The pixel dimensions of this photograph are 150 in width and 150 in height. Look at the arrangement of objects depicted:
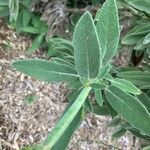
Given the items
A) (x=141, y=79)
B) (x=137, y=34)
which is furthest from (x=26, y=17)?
(x=141, y=79)

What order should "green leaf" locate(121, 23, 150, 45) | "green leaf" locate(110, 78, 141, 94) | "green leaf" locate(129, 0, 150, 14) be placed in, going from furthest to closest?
"green leaf" locate(121, 23, 150, 45), "green leaf" locate(129, 0, 150, 14), "green leaf" locate(110, 78, 141, 94)

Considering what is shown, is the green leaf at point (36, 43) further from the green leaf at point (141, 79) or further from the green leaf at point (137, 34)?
the green leaf at point (141, 79)

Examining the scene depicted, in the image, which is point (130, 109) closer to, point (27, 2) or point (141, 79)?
point (141, 79)

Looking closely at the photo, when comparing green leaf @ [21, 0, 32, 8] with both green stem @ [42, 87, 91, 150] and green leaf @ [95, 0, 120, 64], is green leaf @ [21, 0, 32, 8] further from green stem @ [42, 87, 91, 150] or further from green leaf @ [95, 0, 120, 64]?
green stem @ [42, 87, 91, 150]

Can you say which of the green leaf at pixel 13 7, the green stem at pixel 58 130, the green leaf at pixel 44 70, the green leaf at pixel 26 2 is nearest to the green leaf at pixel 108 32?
the green leaf at pixel 44 70

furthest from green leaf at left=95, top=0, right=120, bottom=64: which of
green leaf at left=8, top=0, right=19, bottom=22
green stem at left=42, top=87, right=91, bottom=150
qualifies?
green leaf at left=8, top=0, right=19, bottom=22

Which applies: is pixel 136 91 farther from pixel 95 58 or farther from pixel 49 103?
pixel 49 103
